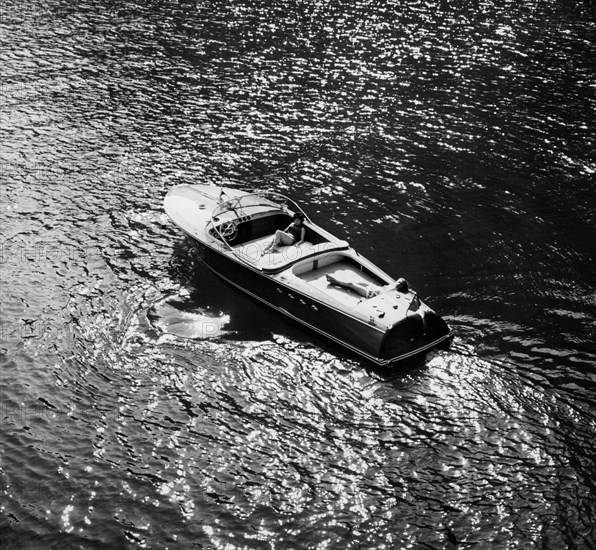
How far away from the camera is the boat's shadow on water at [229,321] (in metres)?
24.9

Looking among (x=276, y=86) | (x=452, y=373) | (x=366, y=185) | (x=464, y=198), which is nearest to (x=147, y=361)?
(x=452, y=373)

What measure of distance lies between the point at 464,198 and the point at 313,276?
11888 mm

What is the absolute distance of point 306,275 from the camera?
2705 cm

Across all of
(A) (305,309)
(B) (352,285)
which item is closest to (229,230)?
(A) (305,309)

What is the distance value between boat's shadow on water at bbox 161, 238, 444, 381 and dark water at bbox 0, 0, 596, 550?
0.12 m

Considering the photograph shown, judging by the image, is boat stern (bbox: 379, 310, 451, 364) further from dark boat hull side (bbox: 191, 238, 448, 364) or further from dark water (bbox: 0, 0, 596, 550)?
dark water (bbox: 0, 0, 596, 550)

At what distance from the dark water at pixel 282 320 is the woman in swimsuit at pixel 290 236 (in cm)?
263

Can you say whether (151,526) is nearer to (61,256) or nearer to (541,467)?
(541,467)

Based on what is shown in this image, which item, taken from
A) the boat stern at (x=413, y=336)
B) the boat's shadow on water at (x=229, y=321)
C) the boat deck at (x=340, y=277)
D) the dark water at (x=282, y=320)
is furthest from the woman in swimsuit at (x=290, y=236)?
the boat stern at (x=413, y=336)

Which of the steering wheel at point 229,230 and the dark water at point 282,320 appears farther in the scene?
the steering wheel at point 229,230

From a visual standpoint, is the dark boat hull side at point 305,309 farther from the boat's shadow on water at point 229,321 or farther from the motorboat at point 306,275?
the boat's shadow on water at point 229,321

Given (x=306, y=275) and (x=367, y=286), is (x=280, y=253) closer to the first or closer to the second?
(x=306, y=275)

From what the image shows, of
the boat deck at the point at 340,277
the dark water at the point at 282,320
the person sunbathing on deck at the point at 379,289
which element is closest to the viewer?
the dark water at the point at 282,320

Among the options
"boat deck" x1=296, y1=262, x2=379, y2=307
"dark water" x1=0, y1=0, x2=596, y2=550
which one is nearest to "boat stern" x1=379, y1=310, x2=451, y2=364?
"dark water" x1=0, y1=0, x2=596, y2=550
